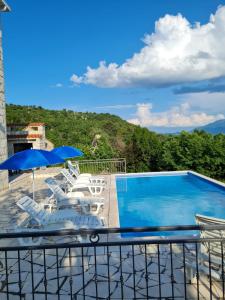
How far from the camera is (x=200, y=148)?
17.7m

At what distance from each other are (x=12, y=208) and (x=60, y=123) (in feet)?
84.2

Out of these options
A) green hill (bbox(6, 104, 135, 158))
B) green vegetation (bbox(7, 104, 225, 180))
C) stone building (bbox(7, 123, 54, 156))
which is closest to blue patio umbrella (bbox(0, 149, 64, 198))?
stone building (bbox(7, 123, 54, 156))

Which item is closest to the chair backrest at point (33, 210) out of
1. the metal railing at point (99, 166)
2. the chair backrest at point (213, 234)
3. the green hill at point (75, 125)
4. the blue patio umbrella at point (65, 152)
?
the chair backrest at point (213, 234)

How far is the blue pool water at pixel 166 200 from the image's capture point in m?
9.91

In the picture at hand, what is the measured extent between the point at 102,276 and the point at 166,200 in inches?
325

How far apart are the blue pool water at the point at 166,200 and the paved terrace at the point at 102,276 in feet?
12.5

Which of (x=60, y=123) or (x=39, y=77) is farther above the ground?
(x=39, y=77)

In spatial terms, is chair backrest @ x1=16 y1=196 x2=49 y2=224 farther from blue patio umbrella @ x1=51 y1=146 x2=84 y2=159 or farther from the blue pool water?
blue patio umbrella @ x1=51 y1=146 x2=84 y2=159

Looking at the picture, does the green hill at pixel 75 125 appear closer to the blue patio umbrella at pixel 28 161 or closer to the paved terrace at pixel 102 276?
Answer: the blue patio umbrella at pixel 28 161

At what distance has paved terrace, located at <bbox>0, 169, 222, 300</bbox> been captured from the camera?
12.3 feet

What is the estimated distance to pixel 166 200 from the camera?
41.1 ft

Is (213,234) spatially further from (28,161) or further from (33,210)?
(28,161)

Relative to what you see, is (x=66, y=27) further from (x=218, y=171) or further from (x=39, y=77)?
(x=218, y=171)

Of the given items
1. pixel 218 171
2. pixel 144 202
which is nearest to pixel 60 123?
pixel 218 171
